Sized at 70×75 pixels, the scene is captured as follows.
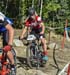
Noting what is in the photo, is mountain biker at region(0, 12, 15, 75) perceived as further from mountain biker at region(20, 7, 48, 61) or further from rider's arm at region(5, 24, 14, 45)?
mountain biker at region(20, 7, 48, 61)

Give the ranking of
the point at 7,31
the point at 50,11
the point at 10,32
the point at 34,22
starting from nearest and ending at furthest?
the point at 10,32
the point at 7,31
the point at 34,22
the point at 50,11

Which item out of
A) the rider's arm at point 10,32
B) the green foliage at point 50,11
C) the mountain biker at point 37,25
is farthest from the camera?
the green foliage at point 50,11

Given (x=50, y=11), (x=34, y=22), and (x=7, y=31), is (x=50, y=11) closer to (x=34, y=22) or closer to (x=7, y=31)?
(x=34, y=22)

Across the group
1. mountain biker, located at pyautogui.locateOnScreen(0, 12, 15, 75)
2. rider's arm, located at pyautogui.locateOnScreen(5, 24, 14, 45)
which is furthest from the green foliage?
rider's arm, located at pyautogui.locateOnScreen(5, 24, 14, 45)

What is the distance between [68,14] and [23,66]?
27.5ft

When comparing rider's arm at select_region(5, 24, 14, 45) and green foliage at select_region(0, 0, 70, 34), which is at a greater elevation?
rider's arm at select_region(5, 24, 14, 45)

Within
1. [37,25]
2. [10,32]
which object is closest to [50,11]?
[37,25]

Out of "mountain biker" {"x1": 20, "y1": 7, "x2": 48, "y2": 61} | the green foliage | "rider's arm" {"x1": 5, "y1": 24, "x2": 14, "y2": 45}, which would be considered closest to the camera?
"rider's arm" {"x1": 5, "y1": 24, "x2": 14, "y2": 45}

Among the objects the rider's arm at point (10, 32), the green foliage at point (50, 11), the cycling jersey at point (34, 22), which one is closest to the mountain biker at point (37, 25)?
the cycling jersey at point (34, 22)

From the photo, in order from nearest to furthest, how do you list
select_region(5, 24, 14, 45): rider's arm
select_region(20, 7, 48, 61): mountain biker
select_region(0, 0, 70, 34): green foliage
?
select_region(5, 24, 14, 45): rider's arm → select_region(20, 7, 48, 61): mountain biker → select_region(0, 0, 70, 34): green foliage

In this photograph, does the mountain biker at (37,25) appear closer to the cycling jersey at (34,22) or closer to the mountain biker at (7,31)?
the cycling jersey at (34,22)

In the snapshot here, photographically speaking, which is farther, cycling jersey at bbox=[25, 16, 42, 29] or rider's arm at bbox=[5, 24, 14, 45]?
cycling jersey at bbox=[25, 16, 42, 29]

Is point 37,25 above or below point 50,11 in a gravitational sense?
above

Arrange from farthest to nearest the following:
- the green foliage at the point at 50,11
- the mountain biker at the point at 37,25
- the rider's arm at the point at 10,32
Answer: the green foliage at the point at 50,11, the mountain biker at the point at 37,25, the rider's arm at the point at 10,32
